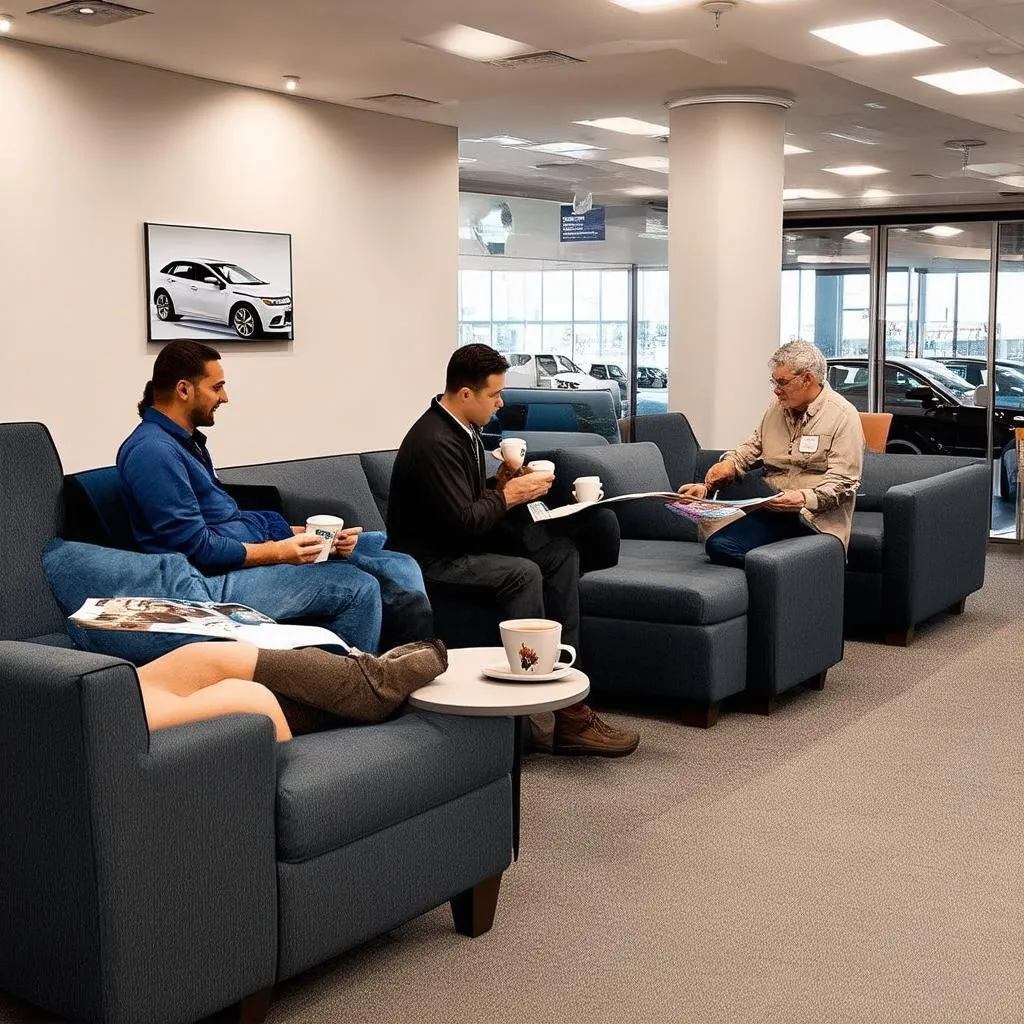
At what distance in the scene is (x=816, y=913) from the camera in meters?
3.52

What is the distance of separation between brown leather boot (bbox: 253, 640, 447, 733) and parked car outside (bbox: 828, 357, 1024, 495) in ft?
32.3

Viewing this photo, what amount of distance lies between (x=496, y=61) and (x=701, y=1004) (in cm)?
510

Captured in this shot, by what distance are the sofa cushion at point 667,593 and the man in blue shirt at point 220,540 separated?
41.7 inches

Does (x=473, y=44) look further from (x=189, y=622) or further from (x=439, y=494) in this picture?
(x=189, y=622)

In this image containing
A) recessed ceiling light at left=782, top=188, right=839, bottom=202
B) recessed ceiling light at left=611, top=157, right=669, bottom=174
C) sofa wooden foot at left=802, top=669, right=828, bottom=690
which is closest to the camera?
sofa wooden foot at left=802, top=669, right=828, bottom=690

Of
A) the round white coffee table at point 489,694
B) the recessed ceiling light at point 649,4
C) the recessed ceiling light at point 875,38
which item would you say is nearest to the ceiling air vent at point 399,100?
the recessed ceiling light at point 649,4

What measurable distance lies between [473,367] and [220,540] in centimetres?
102

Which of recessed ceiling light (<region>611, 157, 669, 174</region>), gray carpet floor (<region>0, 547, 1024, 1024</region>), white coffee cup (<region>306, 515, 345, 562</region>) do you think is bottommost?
gray carpet floor (<region>0, 547, 1024, 1024</region>)

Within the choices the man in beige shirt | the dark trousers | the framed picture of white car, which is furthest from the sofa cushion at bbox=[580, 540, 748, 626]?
the framed picture of white car

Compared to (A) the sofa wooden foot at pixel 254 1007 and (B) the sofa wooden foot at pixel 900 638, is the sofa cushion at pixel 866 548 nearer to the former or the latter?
(B) the sofa wooden foot at pixel 900 638

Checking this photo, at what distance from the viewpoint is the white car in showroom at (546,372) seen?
43.0 ft

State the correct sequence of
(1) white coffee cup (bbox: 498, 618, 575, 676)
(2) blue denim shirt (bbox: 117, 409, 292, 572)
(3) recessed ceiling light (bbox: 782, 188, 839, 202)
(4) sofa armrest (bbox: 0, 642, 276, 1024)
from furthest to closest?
1. (3) recessed ceiling light (bbox: 782, 188, 839, 202)
2. (2) blue denim shirt (bbox: 117, 409, 292, 572)
3. (1) white coffee cup (bbox: 498, 618, 575, 676)
4. (4) sofa armrest (bbox: 0, 642, 276, 1024)

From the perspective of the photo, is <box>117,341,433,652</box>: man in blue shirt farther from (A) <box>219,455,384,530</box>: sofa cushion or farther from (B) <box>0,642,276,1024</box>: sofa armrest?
(B) <box>0,642,276,1024</box>: sofa armrest

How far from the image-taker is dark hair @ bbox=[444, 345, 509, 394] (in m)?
4.64
